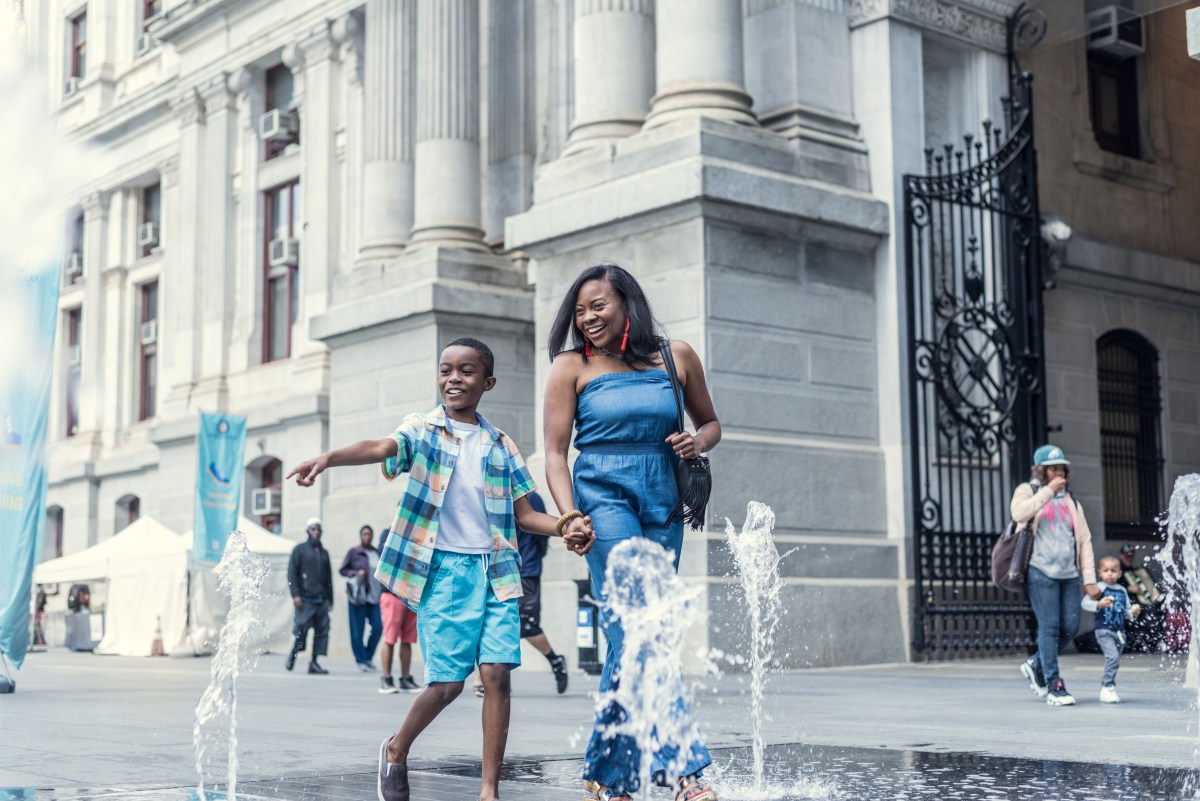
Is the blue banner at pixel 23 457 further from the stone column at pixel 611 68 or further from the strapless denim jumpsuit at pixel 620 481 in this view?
the strapless denim jumpsuit at pixel 620 481

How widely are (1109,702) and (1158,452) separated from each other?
10255 mm

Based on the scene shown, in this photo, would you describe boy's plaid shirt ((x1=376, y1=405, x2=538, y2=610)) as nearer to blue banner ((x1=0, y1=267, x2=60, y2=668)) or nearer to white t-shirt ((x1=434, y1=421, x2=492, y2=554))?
white t-shirt ((x1=434, y1=421, x2=492, y2=554))

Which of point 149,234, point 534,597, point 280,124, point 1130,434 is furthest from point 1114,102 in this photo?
point 149,234

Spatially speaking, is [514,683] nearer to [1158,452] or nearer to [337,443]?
[337,443]

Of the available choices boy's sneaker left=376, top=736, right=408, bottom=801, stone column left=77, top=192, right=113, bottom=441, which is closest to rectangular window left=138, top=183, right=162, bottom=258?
stone column left=77, top=192, right=113, bottom=441

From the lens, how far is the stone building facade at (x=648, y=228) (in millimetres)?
15805

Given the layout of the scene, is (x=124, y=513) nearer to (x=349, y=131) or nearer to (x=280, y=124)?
(x=280, y=124)

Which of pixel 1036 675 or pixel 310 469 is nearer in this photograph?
pixel 310 469

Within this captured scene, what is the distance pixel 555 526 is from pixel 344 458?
783mm

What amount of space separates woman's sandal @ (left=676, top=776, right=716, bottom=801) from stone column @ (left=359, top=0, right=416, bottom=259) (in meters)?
17.9

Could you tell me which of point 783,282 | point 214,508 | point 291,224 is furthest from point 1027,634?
point 291,224

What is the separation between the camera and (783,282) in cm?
Result: 1617

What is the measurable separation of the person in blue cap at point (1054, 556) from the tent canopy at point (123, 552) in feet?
56.7

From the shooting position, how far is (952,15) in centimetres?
1809
